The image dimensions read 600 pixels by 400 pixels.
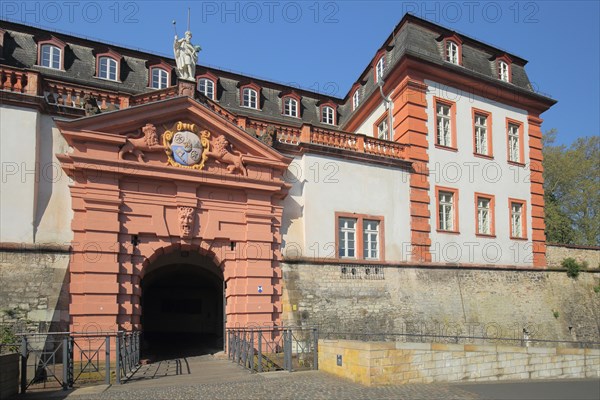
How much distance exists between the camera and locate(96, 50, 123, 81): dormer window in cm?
2095

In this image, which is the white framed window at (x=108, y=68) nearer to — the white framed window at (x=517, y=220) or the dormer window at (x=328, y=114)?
the dormer window at (x=328, y=114)

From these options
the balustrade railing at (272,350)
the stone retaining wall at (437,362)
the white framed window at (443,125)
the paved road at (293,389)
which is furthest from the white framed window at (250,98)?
the paved road at (293,389)

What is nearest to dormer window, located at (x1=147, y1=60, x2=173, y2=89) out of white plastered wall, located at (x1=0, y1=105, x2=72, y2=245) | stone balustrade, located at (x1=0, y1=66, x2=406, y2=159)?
stone balustrade, located at (x1=0, y1=66, x2=406, y2=159)

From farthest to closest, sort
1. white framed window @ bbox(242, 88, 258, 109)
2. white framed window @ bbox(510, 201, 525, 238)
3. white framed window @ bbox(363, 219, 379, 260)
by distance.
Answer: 1. white framed window @ bbox(242, 88, 258, 109)
2. white framed window @ bbox(510, 201, 525, 238)
3. white framed window @ bbox(363, 219, 379, 260)

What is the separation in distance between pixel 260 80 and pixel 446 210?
10.7 m

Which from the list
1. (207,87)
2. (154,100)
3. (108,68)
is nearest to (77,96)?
(154,100)

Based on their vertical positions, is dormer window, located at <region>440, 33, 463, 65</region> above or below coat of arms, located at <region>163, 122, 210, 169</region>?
above

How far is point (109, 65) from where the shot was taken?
2119cm

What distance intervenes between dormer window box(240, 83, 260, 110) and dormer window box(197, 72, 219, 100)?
4.50ft

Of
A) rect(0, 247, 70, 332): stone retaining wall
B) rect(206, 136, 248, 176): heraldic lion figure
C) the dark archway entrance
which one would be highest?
rect(206, 136, 248, 176): heraldic lion figure

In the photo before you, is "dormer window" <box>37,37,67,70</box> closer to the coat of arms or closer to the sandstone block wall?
the coat of arms

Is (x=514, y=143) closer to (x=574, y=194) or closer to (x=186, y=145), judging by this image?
(x=186, y=145)

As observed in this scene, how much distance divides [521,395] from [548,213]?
30.6 metres

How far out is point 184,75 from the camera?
17016 millimetres
